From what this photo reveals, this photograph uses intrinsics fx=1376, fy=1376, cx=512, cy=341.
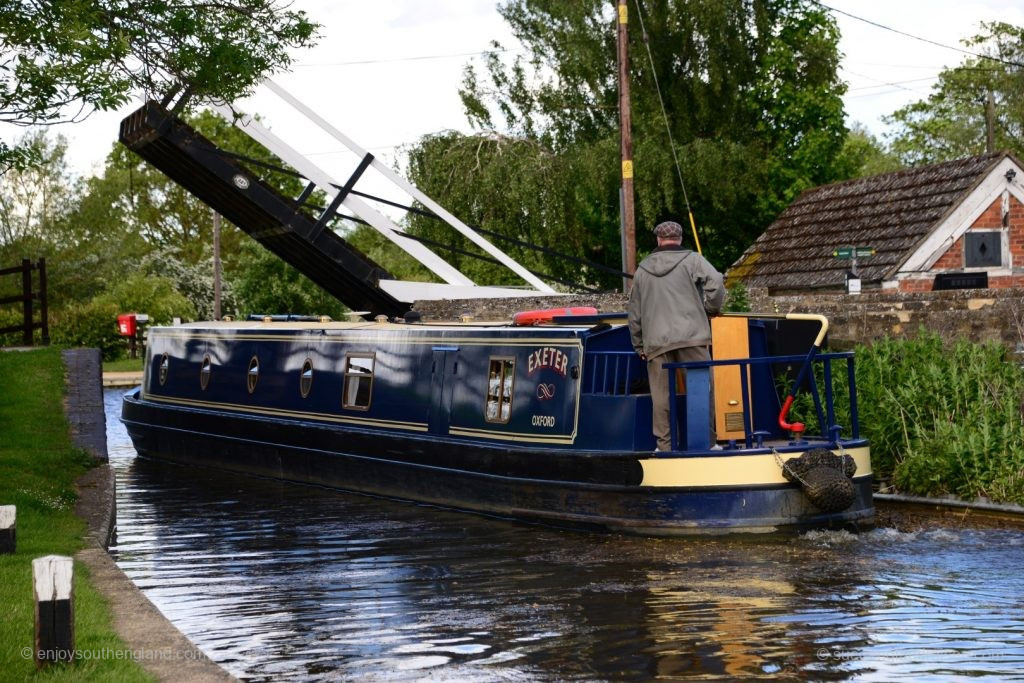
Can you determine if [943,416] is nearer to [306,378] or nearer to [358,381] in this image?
[358,381]

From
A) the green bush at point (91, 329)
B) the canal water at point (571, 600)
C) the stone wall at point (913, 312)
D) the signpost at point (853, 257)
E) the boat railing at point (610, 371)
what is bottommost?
the canal water at point (571, 600)

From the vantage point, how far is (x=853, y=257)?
57.2 ft

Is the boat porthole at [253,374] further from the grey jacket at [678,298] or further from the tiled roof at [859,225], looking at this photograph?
the tiled roof at [859,225]

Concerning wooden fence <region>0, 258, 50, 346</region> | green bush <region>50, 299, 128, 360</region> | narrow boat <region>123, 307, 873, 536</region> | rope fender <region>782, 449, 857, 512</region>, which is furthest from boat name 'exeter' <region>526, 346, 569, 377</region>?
green bush <region>50, 299, 128, 360</region>

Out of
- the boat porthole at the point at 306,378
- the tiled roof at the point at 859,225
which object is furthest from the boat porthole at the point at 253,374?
the tiled roof at the point at 859,225

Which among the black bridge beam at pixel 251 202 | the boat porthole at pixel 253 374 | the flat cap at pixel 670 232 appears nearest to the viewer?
the flat cap at pixel 670 232

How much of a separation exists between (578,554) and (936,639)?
11.5 ft

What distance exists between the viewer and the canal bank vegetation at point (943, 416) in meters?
11.8

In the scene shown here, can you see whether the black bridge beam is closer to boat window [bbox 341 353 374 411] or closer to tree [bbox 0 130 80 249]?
boat window [bbox 341 353 374 411]

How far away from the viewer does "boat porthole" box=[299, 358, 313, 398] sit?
51.4ft

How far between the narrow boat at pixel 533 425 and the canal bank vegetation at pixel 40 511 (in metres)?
2.36

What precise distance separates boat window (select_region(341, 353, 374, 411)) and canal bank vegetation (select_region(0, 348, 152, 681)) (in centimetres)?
280

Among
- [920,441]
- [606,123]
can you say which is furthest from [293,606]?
[606,123]

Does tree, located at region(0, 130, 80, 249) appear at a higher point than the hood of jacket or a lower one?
higher
